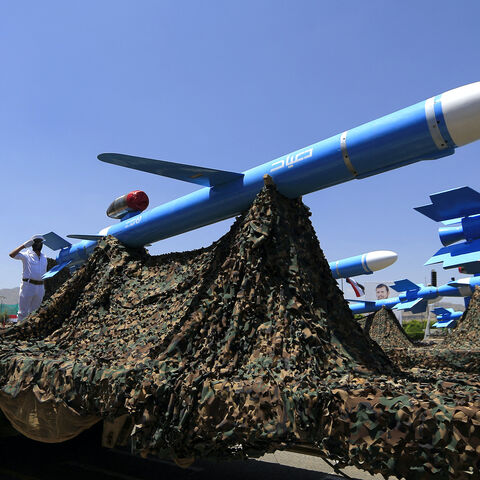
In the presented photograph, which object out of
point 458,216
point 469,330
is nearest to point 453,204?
point 458,216

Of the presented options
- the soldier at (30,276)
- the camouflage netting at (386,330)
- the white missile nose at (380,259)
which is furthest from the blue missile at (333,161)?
the camouflage netting at (386,330)

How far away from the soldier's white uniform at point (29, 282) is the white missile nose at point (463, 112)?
241 inches

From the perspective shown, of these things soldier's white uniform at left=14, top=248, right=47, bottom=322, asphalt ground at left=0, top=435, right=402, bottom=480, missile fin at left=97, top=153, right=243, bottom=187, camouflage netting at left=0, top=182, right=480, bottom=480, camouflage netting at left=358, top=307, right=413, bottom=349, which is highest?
missile fin at left=97, top=153, right=243, bottom=187

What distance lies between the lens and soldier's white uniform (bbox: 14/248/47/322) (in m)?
6.69

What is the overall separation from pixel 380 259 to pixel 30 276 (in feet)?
29.3

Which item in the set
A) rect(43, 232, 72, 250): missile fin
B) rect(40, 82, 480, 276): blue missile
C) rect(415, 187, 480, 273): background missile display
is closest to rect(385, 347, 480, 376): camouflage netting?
rect(415, 187, 480, 273): background missile display

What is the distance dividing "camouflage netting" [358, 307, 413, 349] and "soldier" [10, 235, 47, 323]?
10155 millimetres

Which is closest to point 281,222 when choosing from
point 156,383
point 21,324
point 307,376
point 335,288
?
point 335,288

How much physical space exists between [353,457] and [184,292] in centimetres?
233

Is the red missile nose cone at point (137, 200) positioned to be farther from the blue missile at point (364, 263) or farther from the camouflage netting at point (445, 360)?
the blue missile at point (364, 263)

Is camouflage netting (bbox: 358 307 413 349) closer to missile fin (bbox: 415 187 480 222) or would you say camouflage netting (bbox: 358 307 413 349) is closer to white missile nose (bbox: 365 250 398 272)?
Answer: white missile nose (bbox: 365 250 398 272)

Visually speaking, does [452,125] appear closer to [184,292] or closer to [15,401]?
[184,292]

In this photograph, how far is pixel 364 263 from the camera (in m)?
12.2

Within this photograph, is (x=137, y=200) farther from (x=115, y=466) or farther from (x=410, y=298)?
(x=410, y=298)
